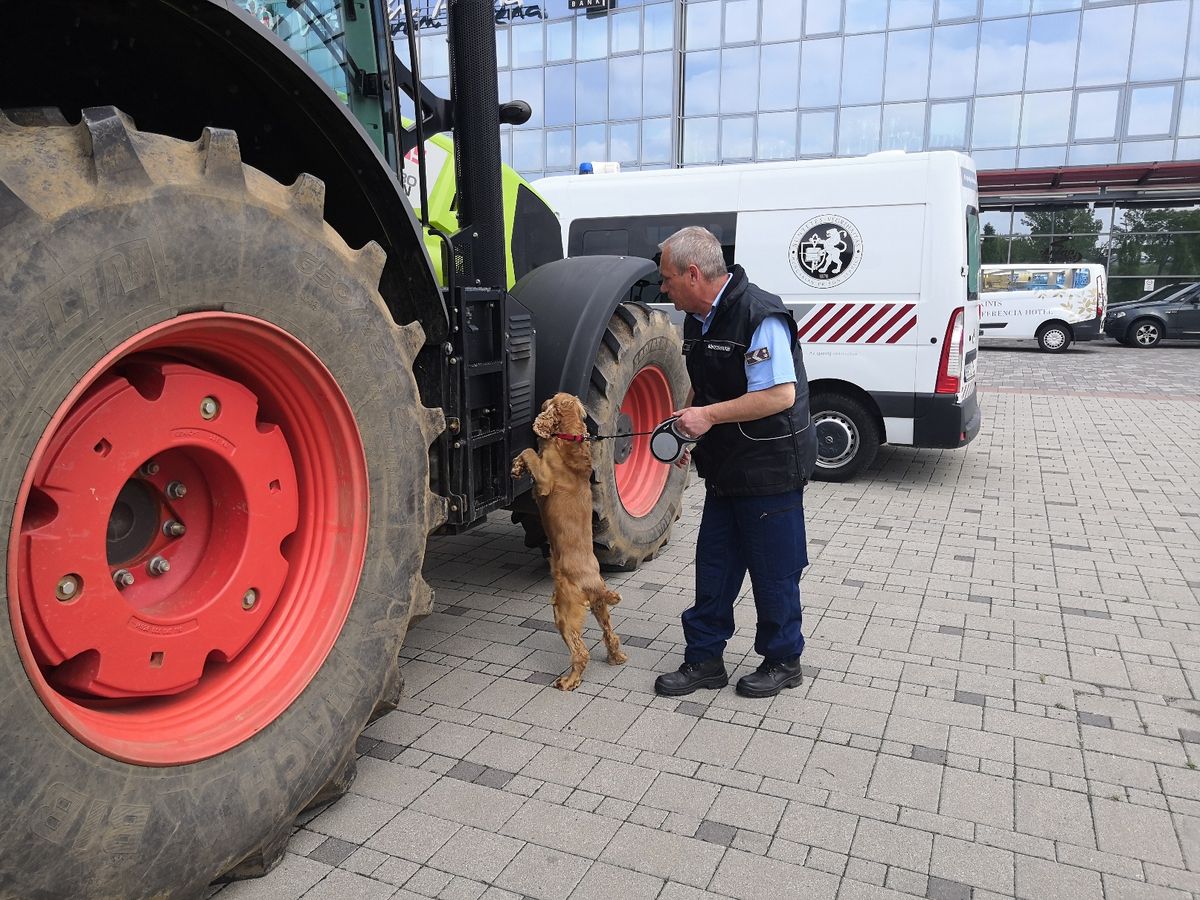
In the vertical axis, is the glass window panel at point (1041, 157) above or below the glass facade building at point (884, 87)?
below

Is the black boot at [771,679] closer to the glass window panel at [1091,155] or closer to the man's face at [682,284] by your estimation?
the man's face at [682,284]

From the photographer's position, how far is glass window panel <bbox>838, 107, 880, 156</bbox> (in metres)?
26.7

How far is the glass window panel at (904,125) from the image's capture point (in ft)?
86.6

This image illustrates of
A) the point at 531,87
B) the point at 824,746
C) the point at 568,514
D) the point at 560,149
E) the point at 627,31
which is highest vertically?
the point at 627,31

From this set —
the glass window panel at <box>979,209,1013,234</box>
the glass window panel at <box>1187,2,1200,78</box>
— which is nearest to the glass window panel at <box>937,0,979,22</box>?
the glass window panel at <box>1187,2,1200,78</box>

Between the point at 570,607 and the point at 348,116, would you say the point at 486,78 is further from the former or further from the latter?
the point at 570,607

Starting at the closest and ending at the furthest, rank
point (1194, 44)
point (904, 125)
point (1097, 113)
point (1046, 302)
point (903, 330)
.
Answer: point (903, 330), point (1046, 302), point (1194, 44), point (1097, 113), point (904, 125)

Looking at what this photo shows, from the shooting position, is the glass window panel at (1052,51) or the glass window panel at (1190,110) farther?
the glass window panel at (1052,51)

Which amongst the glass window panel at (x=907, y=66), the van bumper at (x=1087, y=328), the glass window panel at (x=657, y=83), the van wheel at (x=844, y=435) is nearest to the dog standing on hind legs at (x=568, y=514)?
the van wheel at (x=844, y=435)

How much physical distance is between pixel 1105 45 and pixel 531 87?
17.1m

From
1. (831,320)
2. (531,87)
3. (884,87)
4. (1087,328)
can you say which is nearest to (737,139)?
(884,87)

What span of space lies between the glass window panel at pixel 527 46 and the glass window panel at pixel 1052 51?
48.8 ft

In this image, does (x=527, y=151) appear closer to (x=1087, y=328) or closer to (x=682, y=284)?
(x=1087, y=328)

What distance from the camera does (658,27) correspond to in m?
28.3
